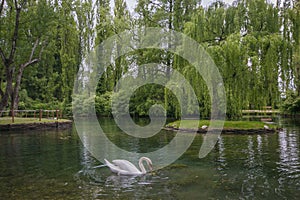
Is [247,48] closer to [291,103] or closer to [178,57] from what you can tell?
[178,57]

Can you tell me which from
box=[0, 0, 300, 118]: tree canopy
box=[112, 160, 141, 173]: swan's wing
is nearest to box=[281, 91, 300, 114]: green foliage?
box=[0, 0, 300, 118]: tree canopy

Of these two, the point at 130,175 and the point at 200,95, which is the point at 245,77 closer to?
the point at 200,95

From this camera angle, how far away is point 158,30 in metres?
28.2

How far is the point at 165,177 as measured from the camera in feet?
27.5

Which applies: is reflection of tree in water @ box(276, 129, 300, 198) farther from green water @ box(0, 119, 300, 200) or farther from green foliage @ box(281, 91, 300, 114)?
green foliage @ box(281, 91, 300, 114)

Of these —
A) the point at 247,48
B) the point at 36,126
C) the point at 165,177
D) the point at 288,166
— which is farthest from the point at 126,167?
the point at 36,126

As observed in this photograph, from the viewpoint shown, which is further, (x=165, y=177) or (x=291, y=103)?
(x=291, y=103)

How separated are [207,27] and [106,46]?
1509cm

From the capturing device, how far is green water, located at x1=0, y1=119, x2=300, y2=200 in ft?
22.7

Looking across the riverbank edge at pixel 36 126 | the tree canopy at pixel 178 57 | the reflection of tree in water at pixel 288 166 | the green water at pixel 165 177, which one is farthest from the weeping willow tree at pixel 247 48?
the riverbank edge at pixel 36 126

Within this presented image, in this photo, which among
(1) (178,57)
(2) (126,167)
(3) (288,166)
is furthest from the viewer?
(1) (178,57)

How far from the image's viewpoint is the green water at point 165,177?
22.7 feet

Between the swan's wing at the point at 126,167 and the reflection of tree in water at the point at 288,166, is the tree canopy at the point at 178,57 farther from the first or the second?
the swan's wing at the point at 126,167

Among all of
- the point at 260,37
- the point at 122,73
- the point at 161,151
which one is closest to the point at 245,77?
the point at 260,37
